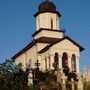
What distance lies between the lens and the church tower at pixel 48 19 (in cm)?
5450

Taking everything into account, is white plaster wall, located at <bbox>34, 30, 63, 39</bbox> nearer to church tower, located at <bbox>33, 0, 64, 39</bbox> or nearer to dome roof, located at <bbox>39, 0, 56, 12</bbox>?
church tower, located at <bbox>33, 0, 64, 39</bbox>

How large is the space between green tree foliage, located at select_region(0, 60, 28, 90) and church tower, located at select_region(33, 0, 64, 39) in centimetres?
1835

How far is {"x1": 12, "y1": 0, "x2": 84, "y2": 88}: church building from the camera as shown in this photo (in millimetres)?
51750

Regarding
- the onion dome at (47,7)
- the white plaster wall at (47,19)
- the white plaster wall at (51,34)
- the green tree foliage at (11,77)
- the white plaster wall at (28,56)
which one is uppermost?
the onion dome at (47,7)

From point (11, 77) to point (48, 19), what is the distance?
2173cm

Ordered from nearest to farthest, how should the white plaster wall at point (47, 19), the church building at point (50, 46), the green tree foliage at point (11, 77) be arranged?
the green tree foliage at point (11, 77)
the church building at point (50, 46)
the white plaster wall at point (47, 19)

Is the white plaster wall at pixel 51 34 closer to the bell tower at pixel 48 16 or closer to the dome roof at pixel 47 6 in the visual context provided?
the bell tower at pixel 48 16

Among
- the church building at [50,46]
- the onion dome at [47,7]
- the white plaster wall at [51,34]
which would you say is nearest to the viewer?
the church building at [50,46]

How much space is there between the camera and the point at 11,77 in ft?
110

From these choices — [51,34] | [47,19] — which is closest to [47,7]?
[47,19]

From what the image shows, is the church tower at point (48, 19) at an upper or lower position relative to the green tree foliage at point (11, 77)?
upper

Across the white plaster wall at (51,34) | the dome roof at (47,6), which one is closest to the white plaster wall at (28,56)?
the white plaster wall at (51,34)

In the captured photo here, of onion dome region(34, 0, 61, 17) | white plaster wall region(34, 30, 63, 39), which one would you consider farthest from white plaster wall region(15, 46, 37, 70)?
onion dome region(34, 0, 61, 17)

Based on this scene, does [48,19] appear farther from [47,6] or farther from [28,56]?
[28,56]
